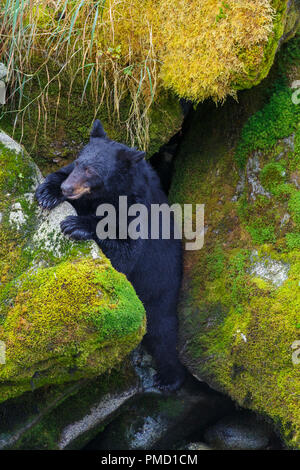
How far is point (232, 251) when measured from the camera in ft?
15.8

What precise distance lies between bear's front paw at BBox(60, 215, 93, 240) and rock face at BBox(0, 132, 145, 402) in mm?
59

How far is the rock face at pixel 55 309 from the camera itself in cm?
354

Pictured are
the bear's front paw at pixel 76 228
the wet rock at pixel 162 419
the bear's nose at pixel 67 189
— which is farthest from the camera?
the wet rock at pixel 162 419

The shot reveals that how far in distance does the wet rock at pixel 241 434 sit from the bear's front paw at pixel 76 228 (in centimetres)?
258

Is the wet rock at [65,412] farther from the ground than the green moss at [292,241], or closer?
closer

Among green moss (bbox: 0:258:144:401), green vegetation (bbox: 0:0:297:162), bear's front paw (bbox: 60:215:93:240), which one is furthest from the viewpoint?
green vegetation (bbox: 0:0:297:162)

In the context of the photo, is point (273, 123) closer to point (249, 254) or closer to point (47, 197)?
point (249, 254)

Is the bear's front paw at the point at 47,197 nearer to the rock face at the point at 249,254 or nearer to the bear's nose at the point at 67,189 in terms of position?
the bear's nose at the point at 67,189

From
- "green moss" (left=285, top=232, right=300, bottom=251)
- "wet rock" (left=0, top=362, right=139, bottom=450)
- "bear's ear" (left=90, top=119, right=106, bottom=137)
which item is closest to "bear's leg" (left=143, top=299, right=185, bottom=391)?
"wet rock" (left=0, top=362, right=139, bottom=450)

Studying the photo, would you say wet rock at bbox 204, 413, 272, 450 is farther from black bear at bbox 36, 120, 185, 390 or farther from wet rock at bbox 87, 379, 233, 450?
black bear at bbox 36, 120, 185, 390

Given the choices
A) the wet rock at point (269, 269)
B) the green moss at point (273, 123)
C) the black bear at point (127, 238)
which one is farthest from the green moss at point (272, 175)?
the black bear at point (127, 238)

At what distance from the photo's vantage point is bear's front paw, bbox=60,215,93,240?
12.7ft

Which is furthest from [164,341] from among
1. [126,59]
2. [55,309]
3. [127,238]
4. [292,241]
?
[126,59]

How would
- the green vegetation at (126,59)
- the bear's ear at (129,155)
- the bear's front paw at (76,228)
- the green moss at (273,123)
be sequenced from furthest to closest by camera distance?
1. the green moss at (273,123)
2. the bear's ear at (129,155)
3. the green vegetation at (126,59)
4. the bear's front paw at (76,228)
